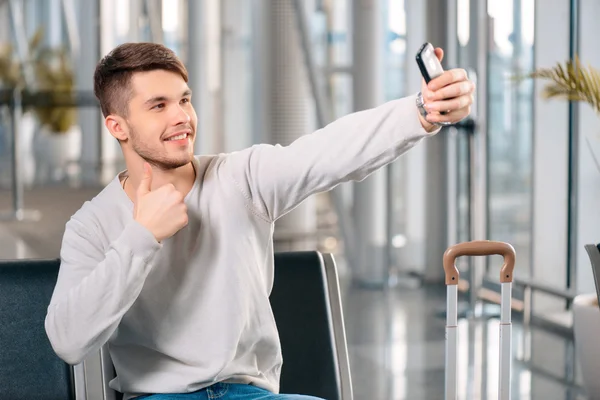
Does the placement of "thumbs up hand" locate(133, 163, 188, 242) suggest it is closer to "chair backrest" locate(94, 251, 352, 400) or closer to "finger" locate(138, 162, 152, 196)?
"finger" locate(138, 162, 152, 196)

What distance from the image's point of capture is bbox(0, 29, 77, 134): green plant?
273 inches

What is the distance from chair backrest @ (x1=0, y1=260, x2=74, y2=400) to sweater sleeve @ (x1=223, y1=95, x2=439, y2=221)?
0.55m

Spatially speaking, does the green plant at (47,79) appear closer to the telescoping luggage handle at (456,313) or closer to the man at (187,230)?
the man at (187,230)

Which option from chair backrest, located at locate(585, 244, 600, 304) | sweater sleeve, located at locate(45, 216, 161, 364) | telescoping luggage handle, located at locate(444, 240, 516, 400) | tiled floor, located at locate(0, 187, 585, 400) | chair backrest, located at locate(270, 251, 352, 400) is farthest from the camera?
tiled floor, located at locate(0, 187, 585, 400)

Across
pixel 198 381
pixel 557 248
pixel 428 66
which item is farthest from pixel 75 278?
pixel 557 248

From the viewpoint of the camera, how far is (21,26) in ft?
23.0

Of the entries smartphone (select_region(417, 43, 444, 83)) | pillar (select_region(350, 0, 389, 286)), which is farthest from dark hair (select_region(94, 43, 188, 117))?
pillar (select_region(350, 0, 389, 286))

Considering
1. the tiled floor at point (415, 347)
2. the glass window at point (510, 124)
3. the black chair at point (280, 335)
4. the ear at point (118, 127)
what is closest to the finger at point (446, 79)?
the ear at point (118, 127)

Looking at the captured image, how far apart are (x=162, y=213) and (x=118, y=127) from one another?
0.97 ft

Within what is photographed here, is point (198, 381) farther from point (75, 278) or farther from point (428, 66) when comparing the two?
point (428, 66)

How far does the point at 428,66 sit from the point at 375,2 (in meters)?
5.71

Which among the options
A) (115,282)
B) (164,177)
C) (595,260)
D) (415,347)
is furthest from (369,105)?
(115,282)

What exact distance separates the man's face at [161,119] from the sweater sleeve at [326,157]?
5.3 inches

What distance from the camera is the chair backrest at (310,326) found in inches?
89.2
